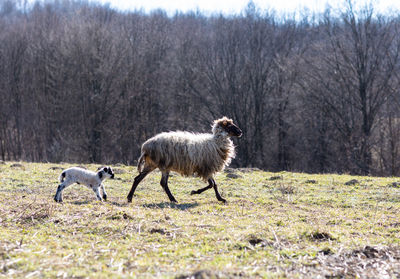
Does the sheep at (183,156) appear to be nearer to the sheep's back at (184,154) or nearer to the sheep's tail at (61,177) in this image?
the sheep's back at (184,154)

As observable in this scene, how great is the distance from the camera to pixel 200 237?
6.75 metres

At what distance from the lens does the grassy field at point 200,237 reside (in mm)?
5297

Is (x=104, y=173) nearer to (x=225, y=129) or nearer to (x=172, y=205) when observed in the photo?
(x=172, y=205)

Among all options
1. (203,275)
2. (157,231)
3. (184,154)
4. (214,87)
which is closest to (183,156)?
(184,154)

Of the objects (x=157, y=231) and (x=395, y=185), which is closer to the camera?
(x=157, y=231)

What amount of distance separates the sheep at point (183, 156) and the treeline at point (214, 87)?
75.0 ft

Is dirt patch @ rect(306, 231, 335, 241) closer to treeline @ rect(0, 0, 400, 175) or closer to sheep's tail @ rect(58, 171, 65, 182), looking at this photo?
sheep's tail @ rect(58, 171, 65, 182)

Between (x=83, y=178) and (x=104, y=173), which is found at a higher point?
(x=104, y=173)

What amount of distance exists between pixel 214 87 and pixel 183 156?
27.9 meters

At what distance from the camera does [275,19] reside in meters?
39.9

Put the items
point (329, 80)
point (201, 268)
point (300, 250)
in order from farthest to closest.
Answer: point (329, 80) → point (300, 250) → point (201, 268)

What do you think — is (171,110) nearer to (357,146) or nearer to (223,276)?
(357,146)

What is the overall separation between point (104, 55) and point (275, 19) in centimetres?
1563

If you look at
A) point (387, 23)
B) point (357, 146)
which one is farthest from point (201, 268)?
point (387, 23)
